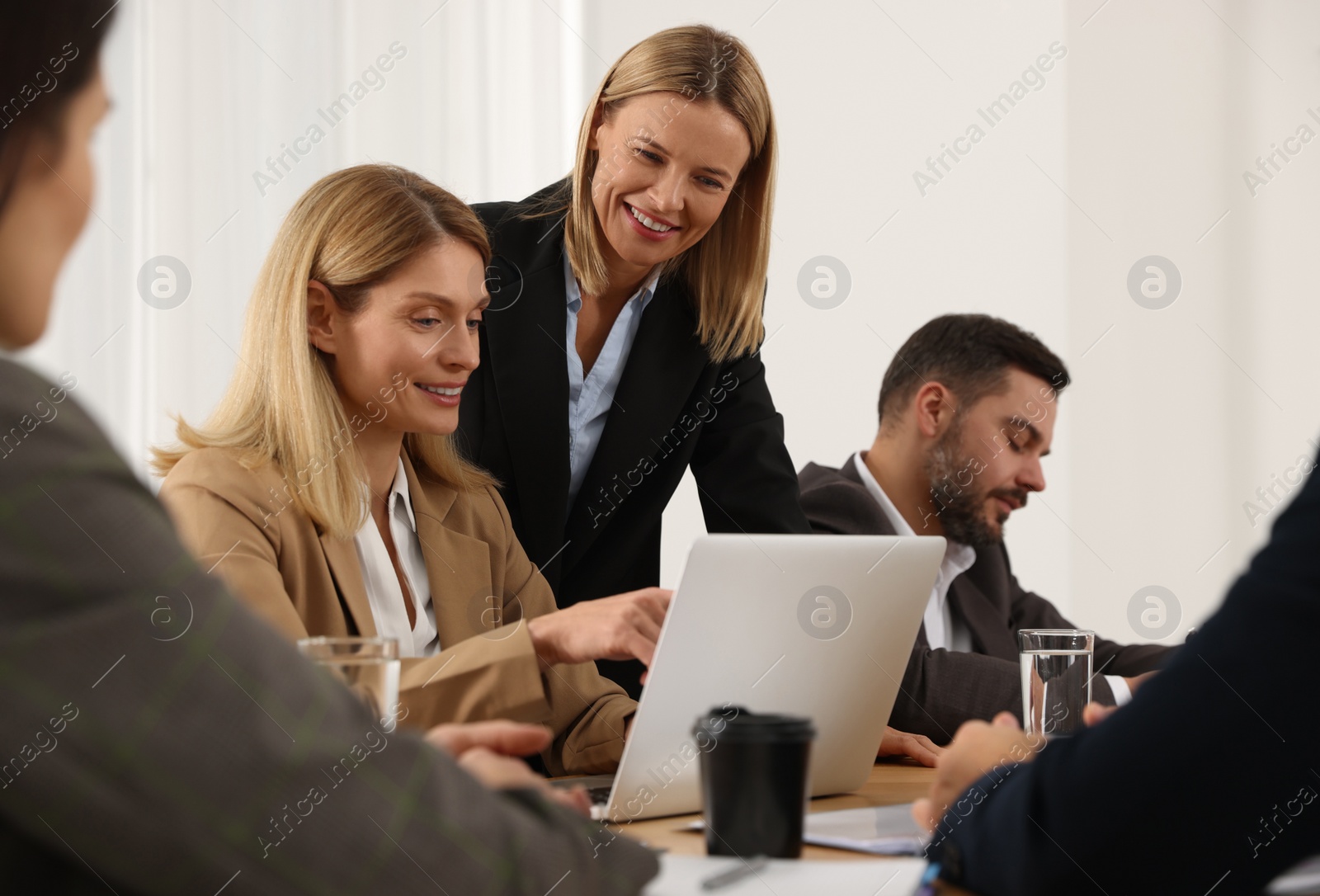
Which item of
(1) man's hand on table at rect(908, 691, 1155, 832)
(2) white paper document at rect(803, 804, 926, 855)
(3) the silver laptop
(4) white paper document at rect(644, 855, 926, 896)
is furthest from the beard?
(4) white paper document at rect(644, 855, 926, 896)

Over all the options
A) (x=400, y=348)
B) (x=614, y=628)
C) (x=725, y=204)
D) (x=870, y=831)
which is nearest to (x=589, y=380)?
(x=725, y=204)

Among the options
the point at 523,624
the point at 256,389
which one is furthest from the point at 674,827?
the point at 256,389

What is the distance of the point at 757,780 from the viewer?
91 cm

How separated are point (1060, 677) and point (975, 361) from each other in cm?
146

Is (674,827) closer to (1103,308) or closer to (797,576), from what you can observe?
(797,576)

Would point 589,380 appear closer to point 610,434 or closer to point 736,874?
point 610,434

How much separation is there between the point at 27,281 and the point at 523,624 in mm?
855

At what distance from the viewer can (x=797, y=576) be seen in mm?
1178

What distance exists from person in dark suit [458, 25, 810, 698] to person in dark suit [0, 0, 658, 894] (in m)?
1.53

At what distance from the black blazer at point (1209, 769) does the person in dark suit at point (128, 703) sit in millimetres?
329

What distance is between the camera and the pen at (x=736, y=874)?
83 cm

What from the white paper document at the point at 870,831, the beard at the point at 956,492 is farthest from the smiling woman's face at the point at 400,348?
the beard at the point at 956,492

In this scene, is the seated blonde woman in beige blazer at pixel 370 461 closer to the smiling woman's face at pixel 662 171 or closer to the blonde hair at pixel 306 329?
the blonde hair at pixel 306 329

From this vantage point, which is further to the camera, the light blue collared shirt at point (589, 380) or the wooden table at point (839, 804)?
the light blue collared shirt at point (589, 380)
